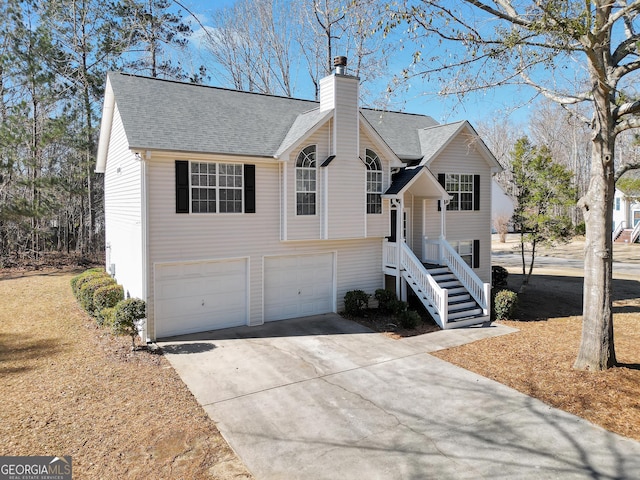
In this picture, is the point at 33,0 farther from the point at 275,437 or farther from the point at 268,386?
the point at 275,437

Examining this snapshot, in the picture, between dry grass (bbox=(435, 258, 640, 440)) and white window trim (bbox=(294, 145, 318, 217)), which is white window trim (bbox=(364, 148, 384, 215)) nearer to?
white window trim (bbox=(294, 145, 318, 217))

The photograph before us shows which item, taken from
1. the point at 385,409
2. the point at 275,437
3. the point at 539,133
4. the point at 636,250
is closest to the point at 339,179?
the point at 385,409

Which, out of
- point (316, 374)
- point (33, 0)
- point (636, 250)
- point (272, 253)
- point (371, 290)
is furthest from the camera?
point (636, 250)

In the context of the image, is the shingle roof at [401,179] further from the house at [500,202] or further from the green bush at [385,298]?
the house at [500,202]

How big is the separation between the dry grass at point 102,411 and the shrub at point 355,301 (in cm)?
641

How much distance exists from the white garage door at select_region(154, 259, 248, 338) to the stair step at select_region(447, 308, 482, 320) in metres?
6.55

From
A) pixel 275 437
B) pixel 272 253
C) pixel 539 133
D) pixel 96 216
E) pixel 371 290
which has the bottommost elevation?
pixel 275 437

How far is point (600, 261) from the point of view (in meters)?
9.54

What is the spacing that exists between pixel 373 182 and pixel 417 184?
6.70 ft

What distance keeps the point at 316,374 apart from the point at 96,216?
26079 millimetres

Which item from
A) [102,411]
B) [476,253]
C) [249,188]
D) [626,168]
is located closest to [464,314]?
[476,253]

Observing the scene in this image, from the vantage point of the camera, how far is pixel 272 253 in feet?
45.0

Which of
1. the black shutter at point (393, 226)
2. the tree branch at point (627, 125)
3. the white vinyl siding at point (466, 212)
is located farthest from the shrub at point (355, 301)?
the tree branch at point (627, 125)

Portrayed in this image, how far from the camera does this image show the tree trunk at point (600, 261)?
9.45 metres
